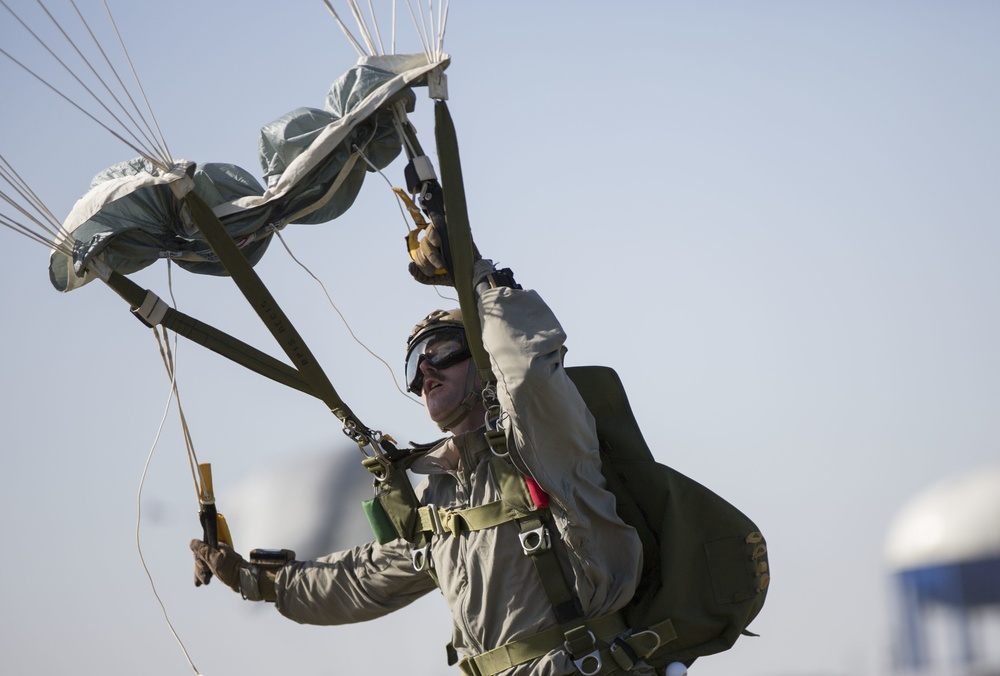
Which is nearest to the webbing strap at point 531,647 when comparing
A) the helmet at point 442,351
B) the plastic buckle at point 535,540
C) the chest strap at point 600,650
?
the chest strap at point 600,650

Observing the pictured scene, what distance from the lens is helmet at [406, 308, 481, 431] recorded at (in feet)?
17.9

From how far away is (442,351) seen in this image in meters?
5.51

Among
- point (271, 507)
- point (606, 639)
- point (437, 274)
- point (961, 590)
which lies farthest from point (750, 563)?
point (271, 507)

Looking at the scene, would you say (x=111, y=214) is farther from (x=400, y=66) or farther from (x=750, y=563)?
(x=750, y=563)

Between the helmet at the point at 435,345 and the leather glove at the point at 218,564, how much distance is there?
1.25 metres

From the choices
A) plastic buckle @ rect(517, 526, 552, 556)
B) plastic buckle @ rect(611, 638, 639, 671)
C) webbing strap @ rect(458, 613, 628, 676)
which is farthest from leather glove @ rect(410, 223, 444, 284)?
plastic buckle @ rect(611, 638, 639, 671)

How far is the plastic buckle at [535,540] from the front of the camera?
497 centimetres

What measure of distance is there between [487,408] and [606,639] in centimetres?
105

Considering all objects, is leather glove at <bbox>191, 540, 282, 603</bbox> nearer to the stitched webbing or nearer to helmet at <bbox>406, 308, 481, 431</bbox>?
the stitched webbing

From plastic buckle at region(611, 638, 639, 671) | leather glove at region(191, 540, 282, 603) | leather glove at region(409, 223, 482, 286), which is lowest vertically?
plastic buckle at region(611, 638, 639, 671)

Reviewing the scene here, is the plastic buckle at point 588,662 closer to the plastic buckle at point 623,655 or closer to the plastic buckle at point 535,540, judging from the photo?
the plastic buckle at point 623,655

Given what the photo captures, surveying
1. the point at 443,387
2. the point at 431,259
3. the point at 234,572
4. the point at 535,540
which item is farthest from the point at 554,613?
the point at 234,572

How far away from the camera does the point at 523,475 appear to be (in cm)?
503

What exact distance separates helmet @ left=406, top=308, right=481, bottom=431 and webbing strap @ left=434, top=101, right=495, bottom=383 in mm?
563
